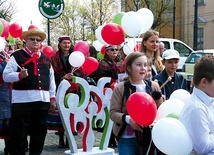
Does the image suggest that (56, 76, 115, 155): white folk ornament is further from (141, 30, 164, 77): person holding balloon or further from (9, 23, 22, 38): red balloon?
(9, 23, 22, 38): red balloon

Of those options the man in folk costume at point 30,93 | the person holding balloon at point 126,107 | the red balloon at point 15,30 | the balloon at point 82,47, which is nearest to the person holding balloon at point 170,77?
the person holding balloon at point 126,107

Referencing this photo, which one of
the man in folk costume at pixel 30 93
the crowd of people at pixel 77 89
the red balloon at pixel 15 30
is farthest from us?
the red balloon at pixel 15 30

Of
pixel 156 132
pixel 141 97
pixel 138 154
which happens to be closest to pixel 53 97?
pixel 138 154

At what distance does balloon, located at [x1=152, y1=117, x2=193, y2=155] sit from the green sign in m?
5.77

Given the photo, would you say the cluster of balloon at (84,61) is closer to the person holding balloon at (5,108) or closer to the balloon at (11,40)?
the person holding balloon at (5,108)

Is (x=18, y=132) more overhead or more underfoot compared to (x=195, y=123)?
more underfoot

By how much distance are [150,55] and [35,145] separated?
1.94 meters

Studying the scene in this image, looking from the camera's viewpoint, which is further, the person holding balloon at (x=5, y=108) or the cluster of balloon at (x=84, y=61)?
the cluster of balloon at (x=84, y=61)

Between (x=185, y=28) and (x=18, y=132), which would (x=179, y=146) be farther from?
(x=185, y=28)

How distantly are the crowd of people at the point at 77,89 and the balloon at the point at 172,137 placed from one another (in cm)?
6

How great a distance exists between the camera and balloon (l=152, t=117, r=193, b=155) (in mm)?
2867

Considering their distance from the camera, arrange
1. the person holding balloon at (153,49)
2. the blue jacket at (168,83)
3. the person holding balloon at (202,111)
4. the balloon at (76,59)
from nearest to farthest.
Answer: the person holding balloon at (202,111)
the blue jacket at (168,83)
the person holding balloon at (153,49)
the balloon at (76,59)

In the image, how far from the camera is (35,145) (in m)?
5.95

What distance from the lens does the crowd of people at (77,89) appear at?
3.99 metres
